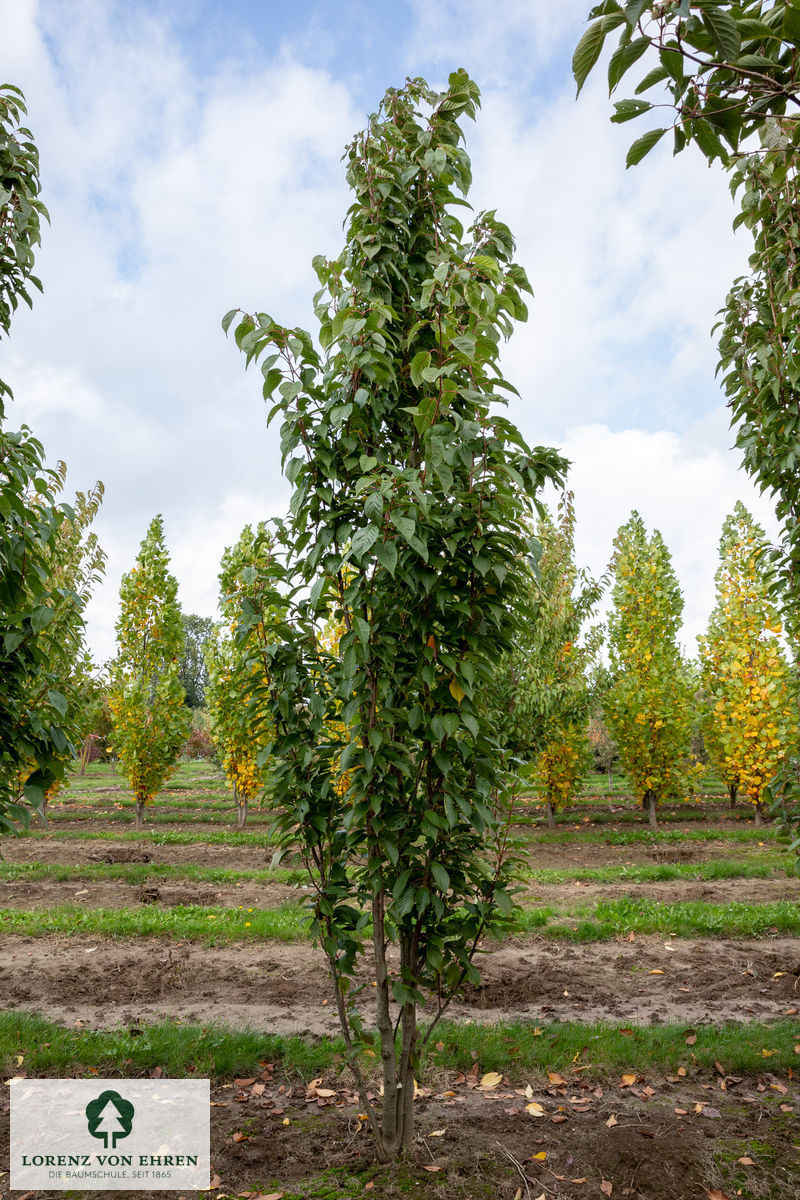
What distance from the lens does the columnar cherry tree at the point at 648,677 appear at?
13.3m

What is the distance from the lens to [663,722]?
43.3 ft

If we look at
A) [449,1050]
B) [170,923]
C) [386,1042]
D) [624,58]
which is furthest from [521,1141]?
[170,923]

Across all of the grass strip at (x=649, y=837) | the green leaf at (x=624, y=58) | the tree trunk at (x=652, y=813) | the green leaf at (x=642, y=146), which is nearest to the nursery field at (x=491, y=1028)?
the green leaf at (x=642, y=146)

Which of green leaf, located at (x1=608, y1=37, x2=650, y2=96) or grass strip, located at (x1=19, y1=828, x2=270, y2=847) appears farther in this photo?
grass strip, located at (x1=19, y1=828, x2=270, y2=847)

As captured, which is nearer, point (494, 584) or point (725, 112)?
point (725, 112)

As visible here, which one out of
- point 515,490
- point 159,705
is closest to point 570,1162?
point 515,490

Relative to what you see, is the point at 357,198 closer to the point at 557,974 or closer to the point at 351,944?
the point at 351,944

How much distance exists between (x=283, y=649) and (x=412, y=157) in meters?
2.03

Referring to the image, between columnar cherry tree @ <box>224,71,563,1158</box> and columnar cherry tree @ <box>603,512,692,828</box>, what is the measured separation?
10.1 metres

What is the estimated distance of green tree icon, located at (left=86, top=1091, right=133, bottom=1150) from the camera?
2.96m

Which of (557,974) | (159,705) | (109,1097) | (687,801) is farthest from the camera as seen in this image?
(687,801)

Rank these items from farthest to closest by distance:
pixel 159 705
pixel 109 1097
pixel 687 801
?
1. pixel 687 801
2. pixel 159 705
3. pixel 109 1097

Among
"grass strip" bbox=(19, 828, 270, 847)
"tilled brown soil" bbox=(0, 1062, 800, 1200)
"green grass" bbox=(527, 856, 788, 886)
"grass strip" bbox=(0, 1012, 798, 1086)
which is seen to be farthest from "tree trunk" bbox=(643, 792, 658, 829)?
"tilled brown soil" bbox=(0, 1062, 800, 1200)

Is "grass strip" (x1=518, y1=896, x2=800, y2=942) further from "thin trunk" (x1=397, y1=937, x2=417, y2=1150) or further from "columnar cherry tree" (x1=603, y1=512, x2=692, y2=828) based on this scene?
"columnar cherry tree" (x1=603, y1=512, x2=692, y2=828)
